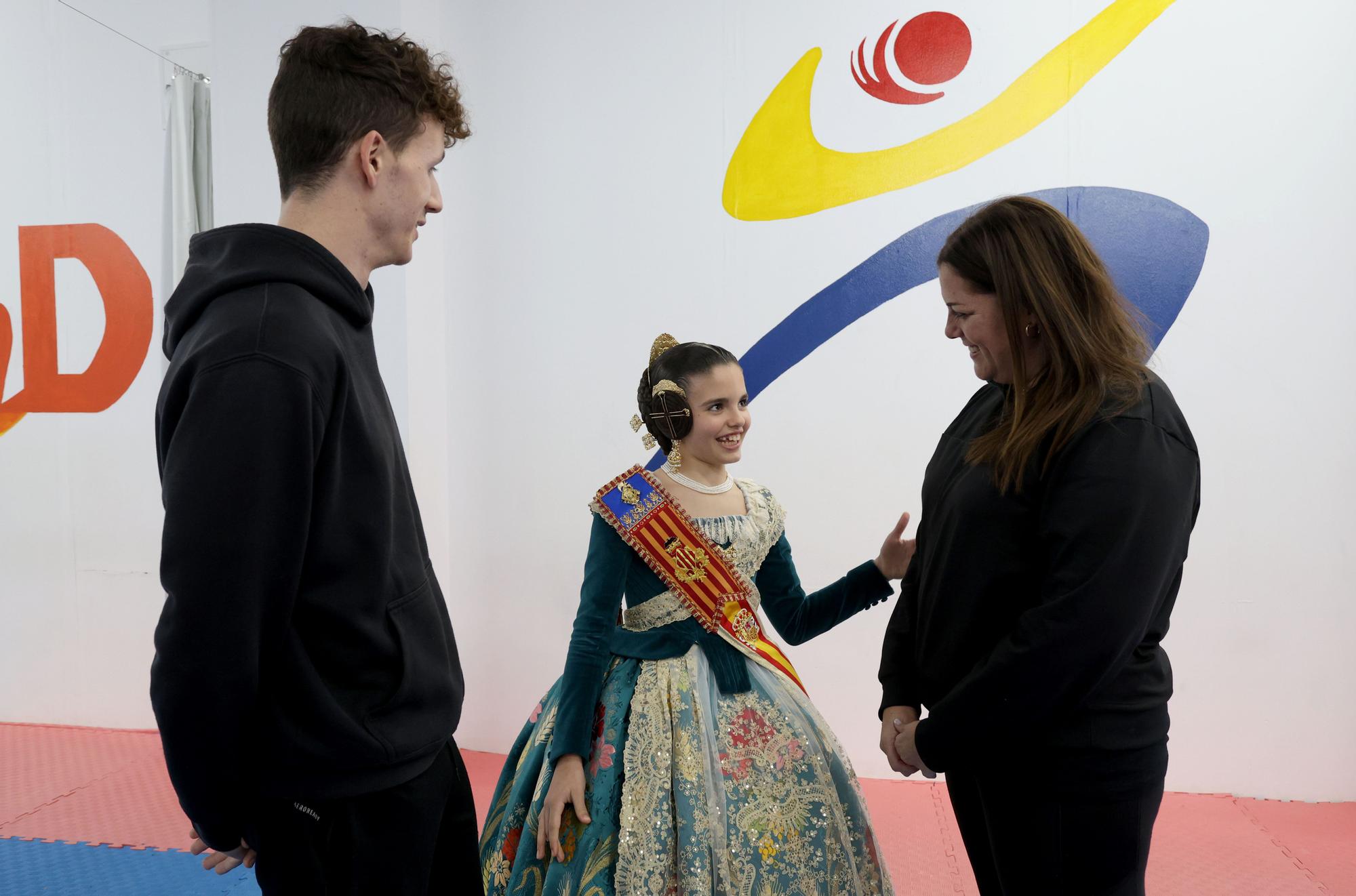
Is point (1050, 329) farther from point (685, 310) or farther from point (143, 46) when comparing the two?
point (143, 46)

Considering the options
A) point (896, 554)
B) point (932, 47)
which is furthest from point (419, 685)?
point (932, 47)

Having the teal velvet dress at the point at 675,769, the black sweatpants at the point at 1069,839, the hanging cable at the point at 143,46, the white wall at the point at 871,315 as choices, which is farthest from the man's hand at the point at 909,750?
the hanging cable at the point at 143,46

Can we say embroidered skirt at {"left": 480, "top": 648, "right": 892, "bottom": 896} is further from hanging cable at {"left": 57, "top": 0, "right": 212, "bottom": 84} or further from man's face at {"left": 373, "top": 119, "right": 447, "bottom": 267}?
hanging cable at {"left": 57, "top": 0, "right": 212, "bottom": 84}

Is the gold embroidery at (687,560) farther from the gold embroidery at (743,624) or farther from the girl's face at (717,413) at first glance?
the girl's face at (717,413)

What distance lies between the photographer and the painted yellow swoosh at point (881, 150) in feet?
9.52

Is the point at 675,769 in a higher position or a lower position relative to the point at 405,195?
lower

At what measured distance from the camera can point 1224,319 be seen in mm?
2867

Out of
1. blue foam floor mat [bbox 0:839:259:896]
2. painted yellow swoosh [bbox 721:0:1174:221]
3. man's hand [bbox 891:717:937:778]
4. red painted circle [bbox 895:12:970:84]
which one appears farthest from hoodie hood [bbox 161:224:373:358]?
red painted circle [bbox 895:12:970:84]

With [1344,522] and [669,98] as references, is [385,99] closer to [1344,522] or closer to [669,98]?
[669,98]

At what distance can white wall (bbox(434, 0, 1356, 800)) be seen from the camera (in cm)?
283

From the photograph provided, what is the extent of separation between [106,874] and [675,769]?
1.82 m

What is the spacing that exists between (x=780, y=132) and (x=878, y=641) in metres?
1.70

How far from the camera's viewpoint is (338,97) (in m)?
1.14

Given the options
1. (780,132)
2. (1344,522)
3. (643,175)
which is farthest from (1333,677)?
(643,175)
